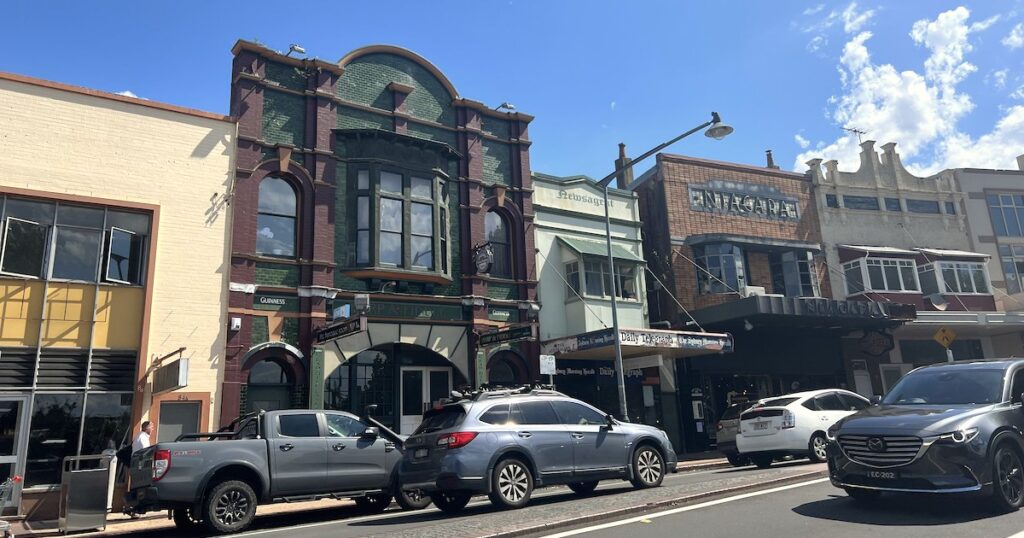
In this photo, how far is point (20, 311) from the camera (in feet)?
47.5

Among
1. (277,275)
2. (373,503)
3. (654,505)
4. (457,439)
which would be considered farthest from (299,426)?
(277,275)

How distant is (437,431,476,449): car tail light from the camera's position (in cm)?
958

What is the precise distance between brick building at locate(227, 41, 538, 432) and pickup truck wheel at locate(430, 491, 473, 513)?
684 centimetres

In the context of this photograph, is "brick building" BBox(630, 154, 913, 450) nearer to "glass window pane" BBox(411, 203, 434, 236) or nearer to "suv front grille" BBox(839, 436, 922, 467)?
"glass window pane" BBox(411, 203, 434, 236)

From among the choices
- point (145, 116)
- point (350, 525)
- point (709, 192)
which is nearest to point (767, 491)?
point (350, 525)

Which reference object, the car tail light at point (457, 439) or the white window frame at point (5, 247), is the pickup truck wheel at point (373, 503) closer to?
the car tail light at point (457, 439)

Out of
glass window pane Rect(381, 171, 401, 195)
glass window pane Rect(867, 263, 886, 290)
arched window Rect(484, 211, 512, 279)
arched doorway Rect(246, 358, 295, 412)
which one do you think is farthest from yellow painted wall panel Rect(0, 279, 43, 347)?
glass window pane Rect(867, 263, 886, 290)

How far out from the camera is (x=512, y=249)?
872 inches

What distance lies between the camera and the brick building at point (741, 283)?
80.0 ft

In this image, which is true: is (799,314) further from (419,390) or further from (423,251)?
(419,390)

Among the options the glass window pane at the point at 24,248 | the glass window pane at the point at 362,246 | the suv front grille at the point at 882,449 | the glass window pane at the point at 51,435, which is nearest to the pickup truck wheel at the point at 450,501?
the suv front grille at the point at 882,449

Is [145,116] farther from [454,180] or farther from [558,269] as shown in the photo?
[558,269]

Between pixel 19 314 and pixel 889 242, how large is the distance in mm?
31369

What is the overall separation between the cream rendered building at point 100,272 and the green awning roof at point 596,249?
10508 millimetres
